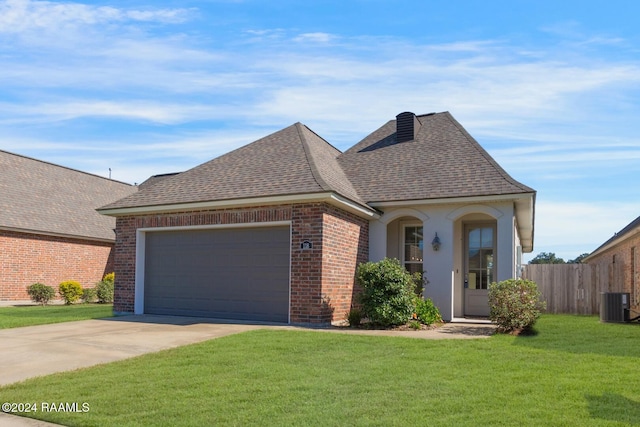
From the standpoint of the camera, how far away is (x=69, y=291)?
21.3m

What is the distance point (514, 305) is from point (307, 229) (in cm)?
476

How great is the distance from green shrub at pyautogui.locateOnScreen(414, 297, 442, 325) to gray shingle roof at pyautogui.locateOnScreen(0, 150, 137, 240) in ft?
54.0

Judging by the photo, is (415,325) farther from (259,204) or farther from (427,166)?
(427,166)

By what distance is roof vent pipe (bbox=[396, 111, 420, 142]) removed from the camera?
17203mm

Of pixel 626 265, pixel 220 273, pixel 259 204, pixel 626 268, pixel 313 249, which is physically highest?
pixel 259 204

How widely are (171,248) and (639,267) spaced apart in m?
14.1

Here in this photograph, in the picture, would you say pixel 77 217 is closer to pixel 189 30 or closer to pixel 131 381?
pixel 189 30

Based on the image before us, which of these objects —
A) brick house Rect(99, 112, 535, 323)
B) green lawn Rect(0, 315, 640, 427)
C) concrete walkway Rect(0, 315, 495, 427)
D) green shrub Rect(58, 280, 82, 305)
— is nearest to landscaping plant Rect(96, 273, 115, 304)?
green shrub Rect(58, 280, 82, 305)

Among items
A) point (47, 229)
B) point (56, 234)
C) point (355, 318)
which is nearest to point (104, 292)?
point (56, 234)

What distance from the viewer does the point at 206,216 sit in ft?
45.1

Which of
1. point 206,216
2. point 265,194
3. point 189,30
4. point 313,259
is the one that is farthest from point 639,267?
point 189,30

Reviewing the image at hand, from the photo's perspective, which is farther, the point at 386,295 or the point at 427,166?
the point at 427,166

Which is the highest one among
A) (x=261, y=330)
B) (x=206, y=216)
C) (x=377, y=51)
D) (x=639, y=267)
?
(x=377, y=51)

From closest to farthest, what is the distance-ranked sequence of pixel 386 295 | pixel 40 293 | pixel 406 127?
pixel 386 295 → pixel 406 127 → pixel 40 293
